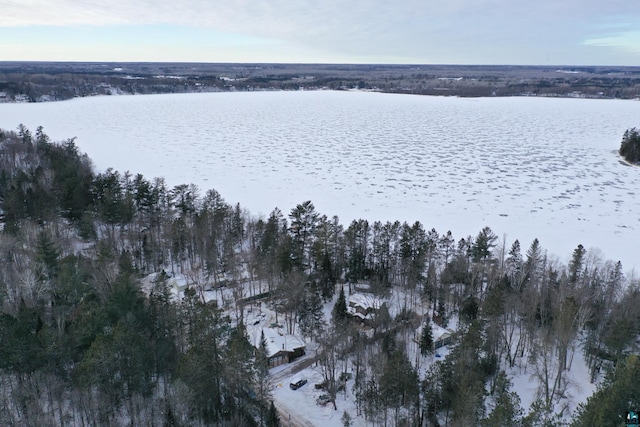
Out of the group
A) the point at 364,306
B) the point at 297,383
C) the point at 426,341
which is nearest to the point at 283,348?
the point at 297,383

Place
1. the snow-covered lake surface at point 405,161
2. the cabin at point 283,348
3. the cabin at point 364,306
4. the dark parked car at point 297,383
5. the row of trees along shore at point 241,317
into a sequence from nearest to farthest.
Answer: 1. the row of trees along shore at point 241,317
2. the dark parked car at point 297,383
3. the cabin at point 283,348
4. the cabin at point 364,306
5. the snow-covered lake surface at point 405,161

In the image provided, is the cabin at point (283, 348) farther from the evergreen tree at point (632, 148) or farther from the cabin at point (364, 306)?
the evergreen tree at point (632, 148)

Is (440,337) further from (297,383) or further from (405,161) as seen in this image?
(405,161)

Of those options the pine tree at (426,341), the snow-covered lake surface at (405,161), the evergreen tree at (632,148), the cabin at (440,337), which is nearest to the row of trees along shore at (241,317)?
the pine tree at (426,341)

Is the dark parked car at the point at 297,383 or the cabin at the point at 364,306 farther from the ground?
the cabin at the point at 364,306

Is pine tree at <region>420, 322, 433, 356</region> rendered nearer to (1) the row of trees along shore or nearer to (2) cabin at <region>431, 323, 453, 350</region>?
(1) the row of trees along shore

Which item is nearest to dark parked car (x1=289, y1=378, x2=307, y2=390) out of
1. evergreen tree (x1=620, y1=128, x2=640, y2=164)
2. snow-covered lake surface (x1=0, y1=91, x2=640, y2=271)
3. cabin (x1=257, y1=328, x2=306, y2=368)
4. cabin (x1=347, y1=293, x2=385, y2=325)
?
cabin (x1=257, y1=328, x2=306, y2=368)

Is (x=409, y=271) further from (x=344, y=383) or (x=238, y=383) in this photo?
(x=238, y=383)
